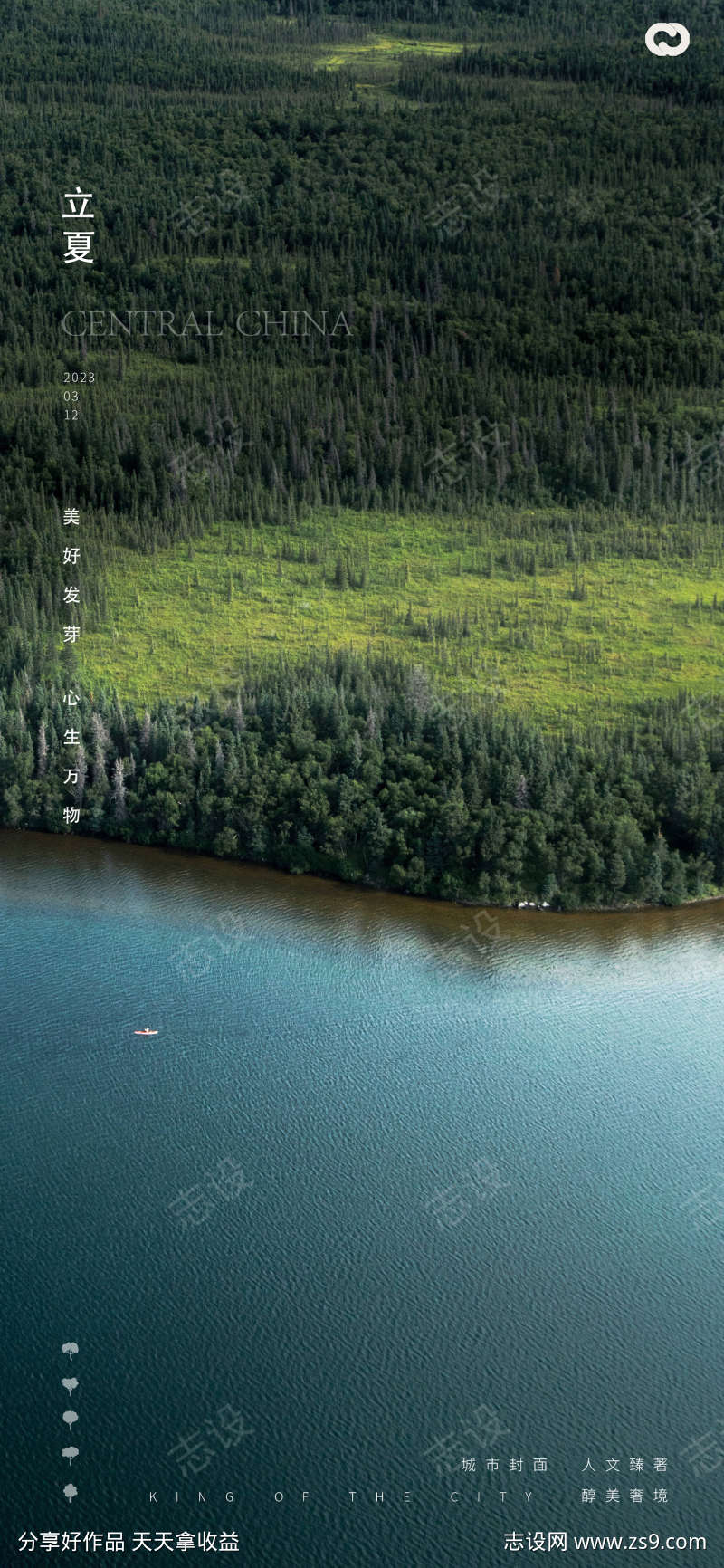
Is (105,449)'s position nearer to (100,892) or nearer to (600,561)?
(600,561)

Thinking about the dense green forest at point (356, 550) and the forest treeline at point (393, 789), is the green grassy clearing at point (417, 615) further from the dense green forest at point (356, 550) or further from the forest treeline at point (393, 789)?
the forest treeline at point (393, 789)

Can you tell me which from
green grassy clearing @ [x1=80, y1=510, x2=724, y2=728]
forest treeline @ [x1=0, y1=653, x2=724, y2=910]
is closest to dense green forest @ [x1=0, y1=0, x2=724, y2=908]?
forest treeline @ [x1=0, y1=653, x2=724, y2=910]

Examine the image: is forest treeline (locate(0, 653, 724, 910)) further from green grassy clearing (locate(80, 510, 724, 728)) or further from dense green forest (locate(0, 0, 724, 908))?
green grassy clearing (locate(80, 510, 724, 728))

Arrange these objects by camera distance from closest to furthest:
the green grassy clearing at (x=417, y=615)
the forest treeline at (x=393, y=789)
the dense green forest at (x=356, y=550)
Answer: the forest treeline at (x=393, y=789), the dense green forest at (x=356, y=550), the green grassy clearing at (x=417, y=615)

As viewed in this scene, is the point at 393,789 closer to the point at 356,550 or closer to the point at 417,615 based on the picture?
the point at 417,615

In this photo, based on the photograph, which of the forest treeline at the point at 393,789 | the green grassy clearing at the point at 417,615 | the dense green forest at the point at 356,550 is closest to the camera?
the forest treeline at the point at 393,789

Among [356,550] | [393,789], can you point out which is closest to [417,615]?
[356,550]

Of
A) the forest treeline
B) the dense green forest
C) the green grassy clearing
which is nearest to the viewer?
the forest treeline

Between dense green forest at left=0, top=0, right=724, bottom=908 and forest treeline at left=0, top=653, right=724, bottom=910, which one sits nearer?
forest treeline at left=0, top=653, right=724, bottom=910

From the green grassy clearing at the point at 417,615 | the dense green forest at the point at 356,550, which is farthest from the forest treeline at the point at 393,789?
the green grassy clearing at the point at 417,615

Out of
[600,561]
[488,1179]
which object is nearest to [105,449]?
[600,561]

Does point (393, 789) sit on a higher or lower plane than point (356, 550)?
lower
